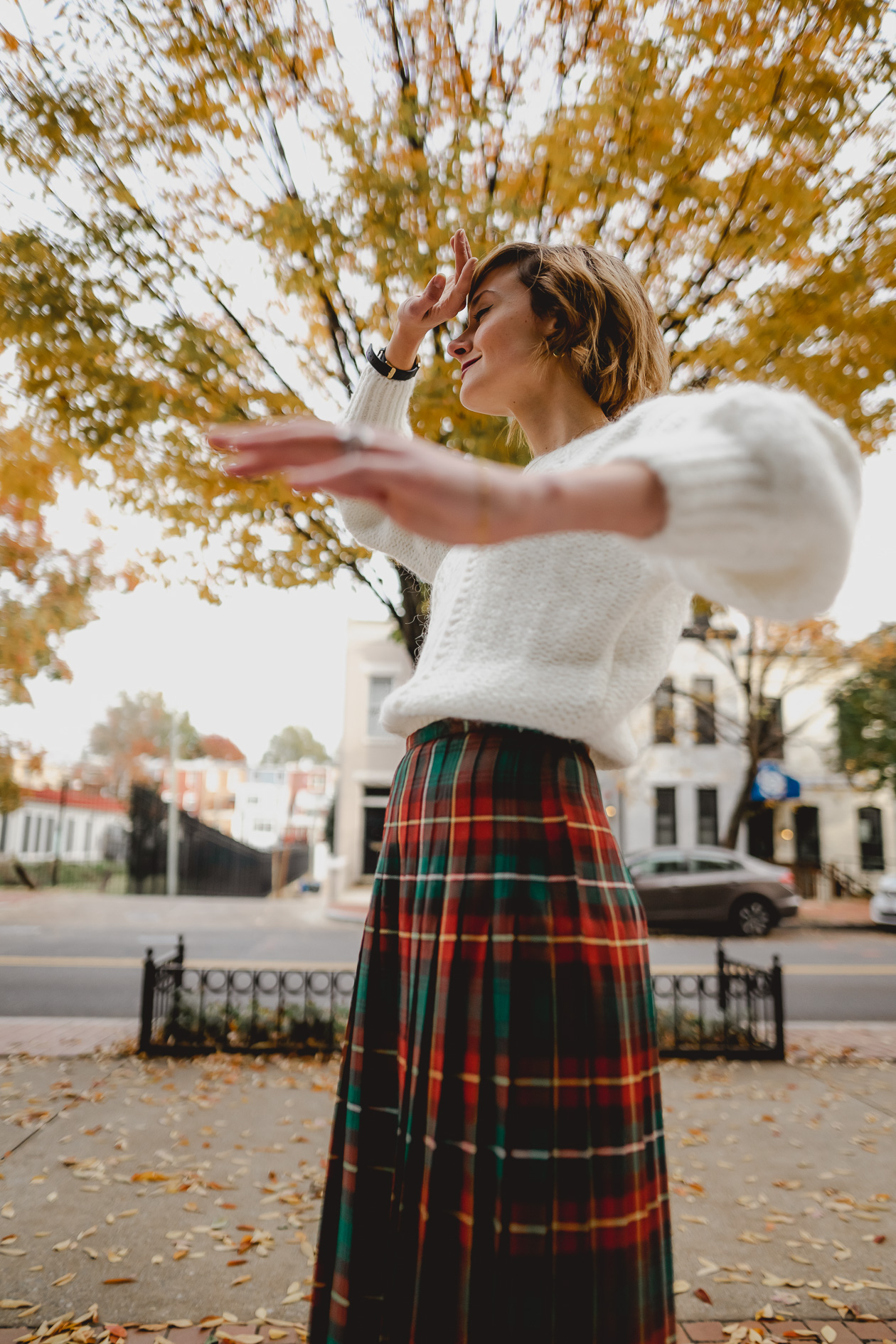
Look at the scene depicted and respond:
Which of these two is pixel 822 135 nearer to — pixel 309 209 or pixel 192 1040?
pixel 309 209

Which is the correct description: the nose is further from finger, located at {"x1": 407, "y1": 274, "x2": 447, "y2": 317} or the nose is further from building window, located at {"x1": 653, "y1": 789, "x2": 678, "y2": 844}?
building window, located at {"x1": 653, "y1": 789, "x2": 678, "y2": 844}

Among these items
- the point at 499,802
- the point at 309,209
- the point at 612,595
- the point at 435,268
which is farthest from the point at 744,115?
the point at 499,802

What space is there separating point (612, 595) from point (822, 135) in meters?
3.35

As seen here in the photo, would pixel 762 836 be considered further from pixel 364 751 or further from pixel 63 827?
pixel 63 827

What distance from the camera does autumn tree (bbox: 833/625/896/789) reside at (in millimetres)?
18719

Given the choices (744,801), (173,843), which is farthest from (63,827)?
(744,801)

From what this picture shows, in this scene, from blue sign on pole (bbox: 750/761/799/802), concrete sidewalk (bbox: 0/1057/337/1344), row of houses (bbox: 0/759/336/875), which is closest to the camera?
concrete sidewalk (bbox: 0/1057/337/1344)

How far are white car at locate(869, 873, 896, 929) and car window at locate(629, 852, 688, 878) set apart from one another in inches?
158

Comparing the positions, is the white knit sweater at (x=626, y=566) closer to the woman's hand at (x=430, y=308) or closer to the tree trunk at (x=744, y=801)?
the woman's hand at (x=430, y=308)

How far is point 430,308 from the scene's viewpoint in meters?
1.38

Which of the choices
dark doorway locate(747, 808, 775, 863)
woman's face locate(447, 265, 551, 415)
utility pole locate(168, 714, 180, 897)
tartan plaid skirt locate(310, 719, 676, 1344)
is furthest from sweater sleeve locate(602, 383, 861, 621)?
dark doorway locate(747, 808, 775, 863)

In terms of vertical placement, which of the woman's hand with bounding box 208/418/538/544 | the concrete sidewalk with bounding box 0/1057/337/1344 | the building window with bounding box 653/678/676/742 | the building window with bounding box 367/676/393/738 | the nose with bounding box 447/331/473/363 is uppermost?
the building window with bounding box 367/676/393/738

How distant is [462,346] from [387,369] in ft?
0.49

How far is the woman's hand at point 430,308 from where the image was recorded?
1.35 m
